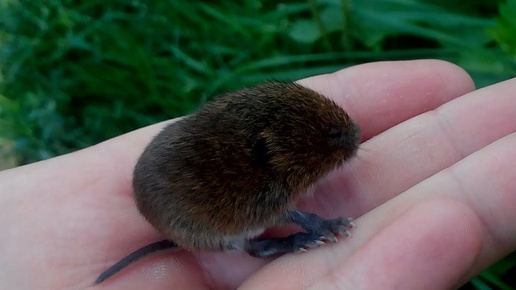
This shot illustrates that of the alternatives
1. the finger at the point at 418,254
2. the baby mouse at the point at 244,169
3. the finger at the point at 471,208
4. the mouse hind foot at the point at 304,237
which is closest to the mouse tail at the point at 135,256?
the baby mouse at the point at 244,169

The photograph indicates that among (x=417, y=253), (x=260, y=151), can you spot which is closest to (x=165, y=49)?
(x=260, y=151)

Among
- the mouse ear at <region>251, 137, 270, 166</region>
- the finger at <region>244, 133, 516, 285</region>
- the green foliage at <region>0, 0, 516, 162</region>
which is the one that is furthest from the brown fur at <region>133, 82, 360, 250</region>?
the green foliage at <region>0, 0, 516, 162</region>

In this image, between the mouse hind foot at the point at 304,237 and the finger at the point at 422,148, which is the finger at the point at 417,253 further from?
the finger at the point at 422,148

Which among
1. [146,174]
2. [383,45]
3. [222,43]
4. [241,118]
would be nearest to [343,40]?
[383,45]

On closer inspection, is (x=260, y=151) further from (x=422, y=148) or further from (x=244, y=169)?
(x=422, y=148)

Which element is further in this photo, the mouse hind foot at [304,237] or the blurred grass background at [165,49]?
the blurred grass background at [165,49]

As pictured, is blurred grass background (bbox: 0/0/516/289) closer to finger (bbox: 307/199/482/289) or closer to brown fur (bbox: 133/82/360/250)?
brown fur (bbox: 133/82/360/250)

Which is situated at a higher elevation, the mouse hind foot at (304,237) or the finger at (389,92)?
the finger at (389,92)
